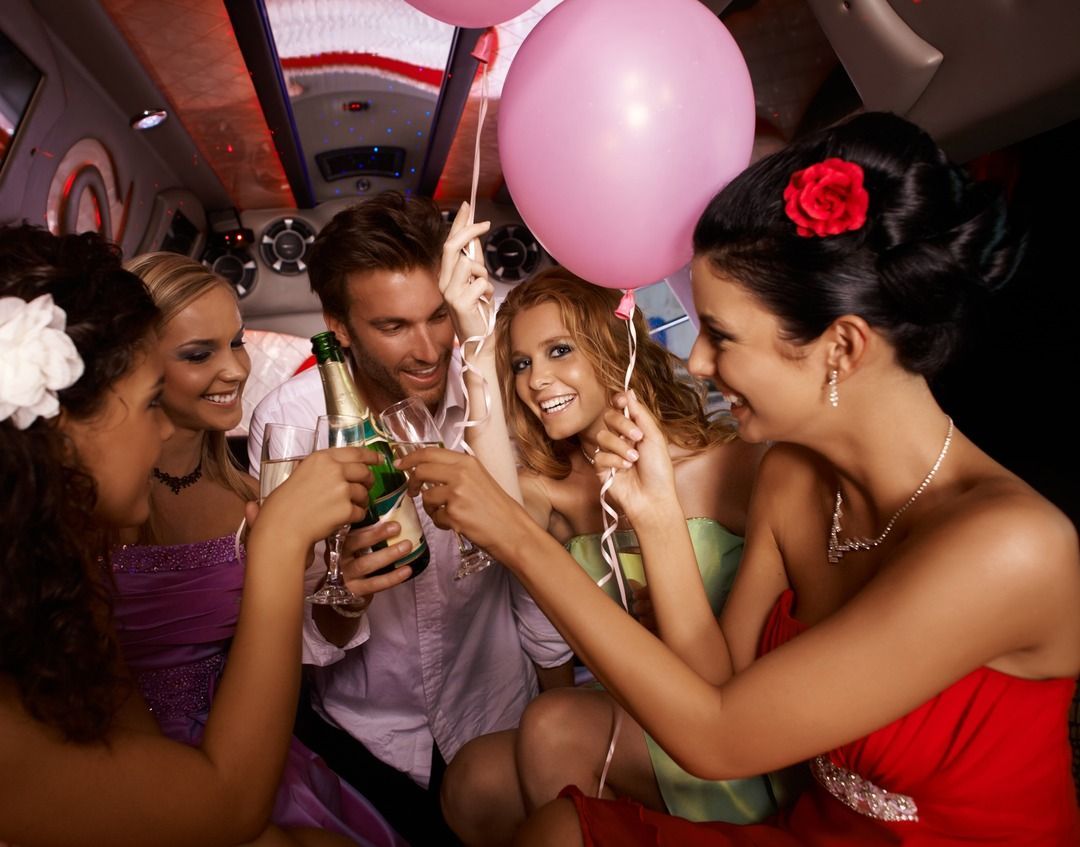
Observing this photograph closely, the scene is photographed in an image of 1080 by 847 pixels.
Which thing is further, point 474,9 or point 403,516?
point 474,9

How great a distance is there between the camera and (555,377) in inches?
83.4

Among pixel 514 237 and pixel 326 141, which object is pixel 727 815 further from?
pixel 514 237

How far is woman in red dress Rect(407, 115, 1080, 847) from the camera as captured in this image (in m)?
1.05

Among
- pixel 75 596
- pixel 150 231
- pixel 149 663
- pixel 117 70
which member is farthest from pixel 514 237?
pixel 75 596

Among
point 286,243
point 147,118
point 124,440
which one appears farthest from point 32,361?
point 286,243

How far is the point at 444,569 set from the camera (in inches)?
86.6

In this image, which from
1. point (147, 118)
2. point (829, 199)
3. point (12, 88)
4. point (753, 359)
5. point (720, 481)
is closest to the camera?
point (829, 199)

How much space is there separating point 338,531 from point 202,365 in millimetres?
858

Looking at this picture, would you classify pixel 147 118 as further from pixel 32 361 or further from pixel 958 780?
pixel 958 780

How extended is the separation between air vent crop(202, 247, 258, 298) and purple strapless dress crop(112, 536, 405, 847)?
564 centimetres

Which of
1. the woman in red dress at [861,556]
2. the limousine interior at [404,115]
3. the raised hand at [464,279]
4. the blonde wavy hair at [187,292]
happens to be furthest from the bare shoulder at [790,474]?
the blonde wavy hair at [187,292]

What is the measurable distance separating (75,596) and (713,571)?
4.58 ft

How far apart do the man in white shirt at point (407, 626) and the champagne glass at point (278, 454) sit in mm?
720

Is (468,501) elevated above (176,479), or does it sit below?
above
